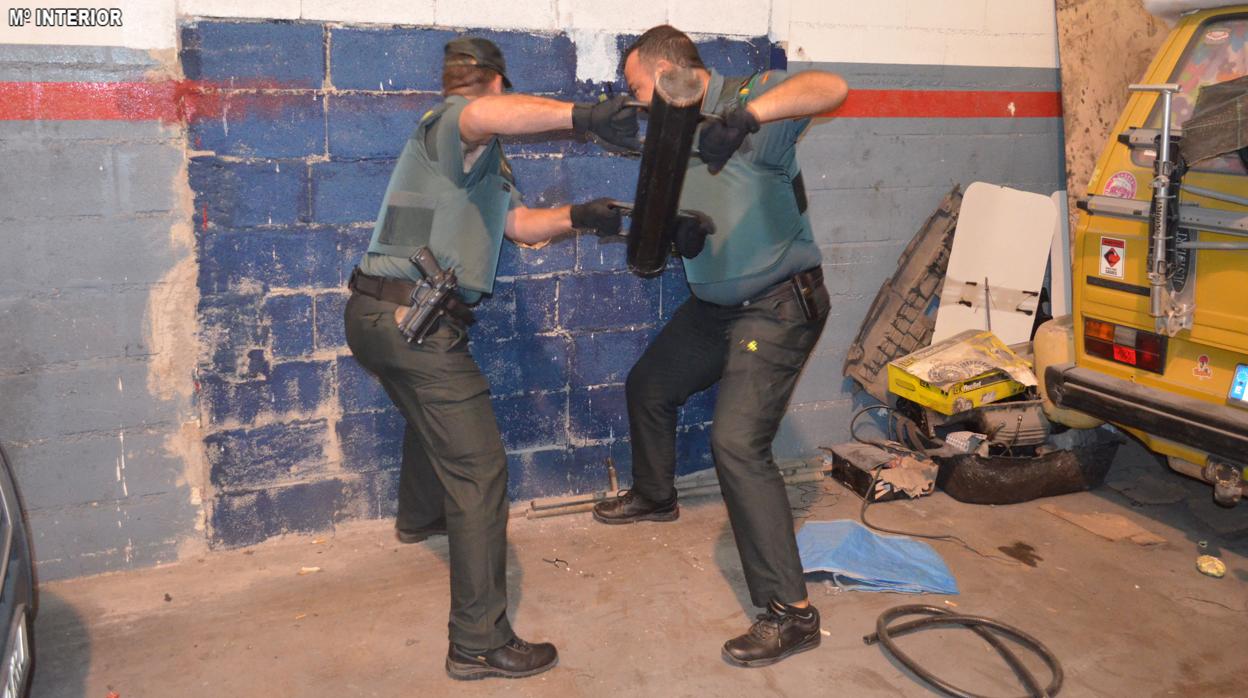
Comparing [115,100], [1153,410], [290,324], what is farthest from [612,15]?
[1153,410]

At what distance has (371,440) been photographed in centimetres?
457

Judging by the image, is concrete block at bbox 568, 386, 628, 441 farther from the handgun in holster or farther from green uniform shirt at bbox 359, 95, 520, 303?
the handgun in holster

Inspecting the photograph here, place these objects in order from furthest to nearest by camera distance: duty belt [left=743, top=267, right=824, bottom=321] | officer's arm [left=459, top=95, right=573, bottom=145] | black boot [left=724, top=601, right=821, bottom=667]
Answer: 1. duty belt [left=743, top=267, right=824, bottom=321]
2. black boot [left=724, top=601, right=821, bottom=667]
3. officer's arm [left=459, top=95, right=573, bottom=145]

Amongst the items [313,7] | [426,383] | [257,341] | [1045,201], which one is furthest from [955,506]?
[313,7]

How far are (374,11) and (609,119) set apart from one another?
1512mm

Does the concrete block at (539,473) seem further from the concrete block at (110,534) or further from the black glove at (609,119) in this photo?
the black glove at (609,119)

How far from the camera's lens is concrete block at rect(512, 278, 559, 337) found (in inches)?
184

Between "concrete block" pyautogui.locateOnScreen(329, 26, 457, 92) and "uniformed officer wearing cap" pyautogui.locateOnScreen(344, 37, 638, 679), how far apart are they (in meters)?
0.64

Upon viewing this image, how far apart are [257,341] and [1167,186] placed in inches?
138

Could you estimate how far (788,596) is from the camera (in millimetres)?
3711

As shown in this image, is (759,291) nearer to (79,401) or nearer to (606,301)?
(606,301)

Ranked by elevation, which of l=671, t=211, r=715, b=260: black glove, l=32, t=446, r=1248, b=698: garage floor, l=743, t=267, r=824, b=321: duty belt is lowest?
l=32, t=446, r=1248, b=698: garage floor

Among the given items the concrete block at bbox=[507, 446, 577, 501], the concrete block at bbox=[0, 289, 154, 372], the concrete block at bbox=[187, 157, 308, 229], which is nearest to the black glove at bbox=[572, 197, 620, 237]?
the concrete block at bbox=[187, 157, 308, 229]

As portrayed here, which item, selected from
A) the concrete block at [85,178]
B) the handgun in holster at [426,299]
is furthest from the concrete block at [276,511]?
the handgun in holster at [426,299]
